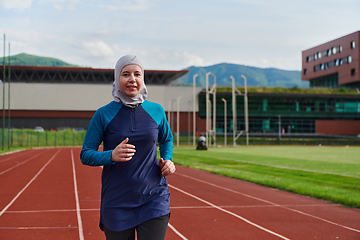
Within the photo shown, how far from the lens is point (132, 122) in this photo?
3.04 metres

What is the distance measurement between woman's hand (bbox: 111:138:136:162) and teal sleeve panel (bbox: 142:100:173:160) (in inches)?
14.8

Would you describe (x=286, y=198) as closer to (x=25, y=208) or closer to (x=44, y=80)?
(x=25, y=208)

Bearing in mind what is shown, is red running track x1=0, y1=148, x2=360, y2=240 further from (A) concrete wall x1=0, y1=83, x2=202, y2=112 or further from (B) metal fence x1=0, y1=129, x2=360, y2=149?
(A) concrete wall x1=0, y1=83, x2=202, y2=112

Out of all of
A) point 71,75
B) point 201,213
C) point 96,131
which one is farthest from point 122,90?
point 71,75

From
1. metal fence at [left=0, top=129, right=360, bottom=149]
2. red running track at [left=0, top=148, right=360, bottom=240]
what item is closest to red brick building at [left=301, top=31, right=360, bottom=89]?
metal fence at [left=0, top=129, right=360, bottom=149]

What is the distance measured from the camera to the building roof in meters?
76.6

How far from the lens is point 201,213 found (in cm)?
931

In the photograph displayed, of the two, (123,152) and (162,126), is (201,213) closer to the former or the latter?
(162,126)

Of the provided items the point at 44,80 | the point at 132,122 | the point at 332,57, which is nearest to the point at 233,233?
the point at 132,122

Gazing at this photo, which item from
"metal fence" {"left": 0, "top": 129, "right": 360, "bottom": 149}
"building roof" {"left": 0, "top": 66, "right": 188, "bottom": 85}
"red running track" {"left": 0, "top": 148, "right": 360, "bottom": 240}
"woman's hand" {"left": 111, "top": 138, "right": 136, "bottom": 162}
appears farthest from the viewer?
"building roof" {"left": 0, "top": 66, "right": 188, "bottom": 85}

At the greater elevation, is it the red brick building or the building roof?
the red brick building

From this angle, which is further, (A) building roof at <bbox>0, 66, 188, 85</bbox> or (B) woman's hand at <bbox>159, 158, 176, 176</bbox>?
(A) building roof at <bbox>0, 66, 188, 85</bbox>

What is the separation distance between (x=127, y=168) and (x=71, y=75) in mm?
77594

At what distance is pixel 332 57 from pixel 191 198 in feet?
281
